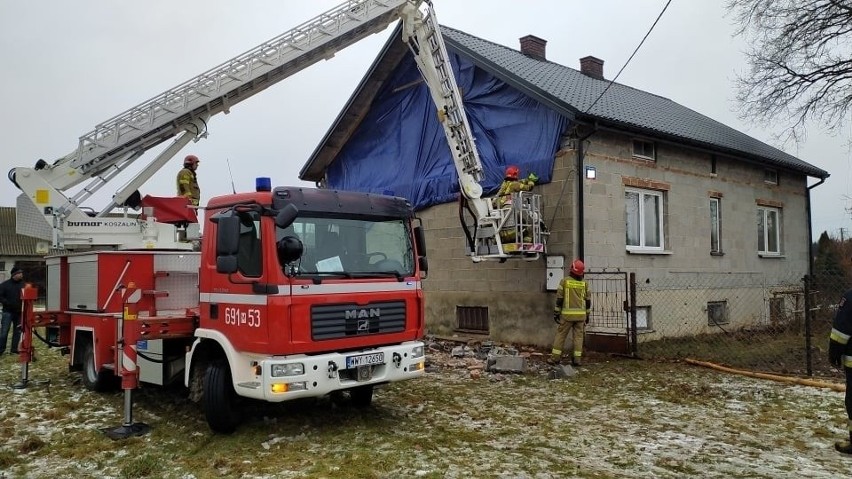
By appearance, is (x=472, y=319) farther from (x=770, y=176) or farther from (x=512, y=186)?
(x=770, y=176)

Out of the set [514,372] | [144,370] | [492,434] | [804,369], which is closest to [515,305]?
[514,372]

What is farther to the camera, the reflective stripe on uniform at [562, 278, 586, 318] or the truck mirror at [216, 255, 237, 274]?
the reflective stripe on uniform at [562, 278, 586, 318]

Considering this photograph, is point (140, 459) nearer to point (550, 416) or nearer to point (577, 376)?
point (550, 416)

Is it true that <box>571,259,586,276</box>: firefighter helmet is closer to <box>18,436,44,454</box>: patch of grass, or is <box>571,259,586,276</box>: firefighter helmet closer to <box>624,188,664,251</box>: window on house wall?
<box>624,188,664,251</box>: window on house wall

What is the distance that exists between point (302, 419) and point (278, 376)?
1.41 meters

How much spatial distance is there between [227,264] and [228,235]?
0.28 metres

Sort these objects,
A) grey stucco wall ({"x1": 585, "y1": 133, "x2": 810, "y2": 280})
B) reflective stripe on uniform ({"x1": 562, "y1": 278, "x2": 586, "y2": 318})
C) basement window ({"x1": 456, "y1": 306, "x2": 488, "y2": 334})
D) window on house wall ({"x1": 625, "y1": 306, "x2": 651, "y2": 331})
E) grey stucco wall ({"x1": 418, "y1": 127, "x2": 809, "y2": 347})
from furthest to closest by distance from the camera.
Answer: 1. basement window ({"x1": 456, "y1": 306, "x2": 488, "y2": 334})
2. window on house wall ({"x1": 625, "y1": 306, "x2": 651, "y2": 331})
3. grey stucco wall ({"x1": 585, "y1": 133, "x2": 810, "y2": 280})
4. grey stucco wall ({"x1": 418, "y1": 127, "x2": 809, "y2": 347})
5. reflective stripe on uniform ({"x1": 562, "y1": 278, "x2": 586, "y2": 318})

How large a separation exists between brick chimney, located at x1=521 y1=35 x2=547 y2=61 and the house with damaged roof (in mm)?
61

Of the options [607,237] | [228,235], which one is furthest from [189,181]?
[607,237]

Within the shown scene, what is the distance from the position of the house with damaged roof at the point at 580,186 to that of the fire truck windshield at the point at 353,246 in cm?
557

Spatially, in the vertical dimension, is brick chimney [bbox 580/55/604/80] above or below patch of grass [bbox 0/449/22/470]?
above

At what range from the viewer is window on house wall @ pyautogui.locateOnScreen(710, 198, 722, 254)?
14.9m

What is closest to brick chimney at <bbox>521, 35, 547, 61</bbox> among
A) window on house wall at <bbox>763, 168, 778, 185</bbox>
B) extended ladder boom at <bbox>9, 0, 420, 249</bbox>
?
window on house wall at <bbox>763, 168, 778, 185</bbox>

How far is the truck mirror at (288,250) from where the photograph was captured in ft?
19.2
